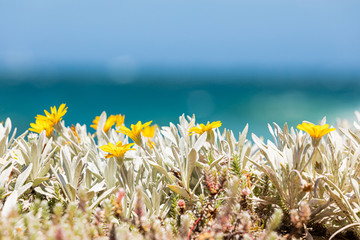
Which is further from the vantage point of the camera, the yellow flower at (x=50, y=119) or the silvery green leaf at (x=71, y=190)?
the yellow flower at (x=50, y=119)

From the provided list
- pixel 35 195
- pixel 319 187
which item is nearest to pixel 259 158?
pixel 319 187

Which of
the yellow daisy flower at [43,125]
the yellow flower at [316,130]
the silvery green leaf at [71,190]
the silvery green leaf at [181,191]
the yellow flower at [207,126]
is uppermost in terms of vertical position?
the yellow daisy flower at [43,125]

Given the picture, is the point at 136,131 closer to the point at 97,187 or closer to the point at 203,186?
the point at 97,187

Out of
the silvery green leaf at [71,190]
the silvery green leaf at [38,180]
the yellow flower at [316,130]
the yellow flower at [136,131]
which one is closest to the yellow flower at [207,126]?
the yellow flower at [136,131]

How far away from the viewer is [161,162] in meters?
1.89

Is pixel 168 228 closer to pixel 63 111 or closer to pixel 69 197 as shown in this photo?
pixel 69 197

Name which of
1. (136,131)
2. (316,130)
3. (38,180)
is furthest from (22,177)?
(316,130)

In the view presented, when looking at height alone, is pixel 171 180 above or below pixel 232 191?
above

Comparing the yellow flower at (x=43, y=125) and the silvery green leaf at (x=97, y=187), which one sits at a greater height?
the yellow flower at (x=43, y=125)

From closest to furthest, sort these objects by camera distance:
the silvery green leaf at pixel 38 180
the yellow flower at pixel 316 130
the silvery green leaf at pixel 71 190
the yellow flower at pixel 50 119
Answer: the yellow flower at pixel 316 130, the silvery green leaf at pixel 71 190, the silvery green leaf at pixel 38 180, the yellow flower at pixel 50 119

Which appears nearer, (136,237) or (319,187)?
(136,237)

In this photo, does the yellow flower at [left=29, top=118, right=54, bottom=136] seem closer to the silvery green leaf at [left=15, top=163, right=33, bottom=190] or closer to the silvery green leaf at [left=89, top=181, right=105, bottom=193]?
the silvery green leaf at [left=15, top=163, right=33, bottom=190]

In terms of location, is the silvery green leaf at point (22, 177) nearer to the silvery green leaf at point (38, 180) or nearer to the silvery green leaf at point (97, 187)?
the silvery green leaf at point (38, 180)

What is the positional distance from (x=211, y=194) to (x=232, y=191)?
0.18m
